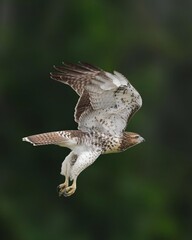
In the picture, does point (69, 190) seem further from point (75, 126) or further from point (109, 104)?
point (75, 126)

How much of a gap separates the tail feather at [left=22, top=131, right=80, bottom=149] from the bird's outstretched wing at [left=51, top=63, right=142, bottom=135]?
23 cm

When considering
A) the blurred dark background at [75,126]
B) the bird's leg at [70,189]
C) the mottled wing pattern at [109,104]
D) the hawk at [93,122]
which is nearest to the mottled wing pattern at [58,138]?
the hawk at [93,122]

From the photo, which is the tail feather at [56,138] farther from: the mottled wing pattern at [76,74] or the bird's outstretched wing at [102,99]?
the mottled wing pattern at [76,74]

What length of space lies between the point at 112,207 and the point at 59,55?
2515 millimetres

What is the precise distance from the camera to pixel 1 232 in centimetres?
2616

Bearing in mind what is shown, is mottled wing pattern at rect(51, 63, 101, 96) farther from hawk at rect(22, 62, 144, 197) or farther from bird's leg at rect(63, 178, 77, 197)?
bird's leg at rect(63, 178, 77, 197)

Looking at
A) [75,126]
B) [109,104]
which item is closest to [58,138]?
[109,104]

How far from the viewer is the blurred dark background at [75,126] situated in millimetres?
26906

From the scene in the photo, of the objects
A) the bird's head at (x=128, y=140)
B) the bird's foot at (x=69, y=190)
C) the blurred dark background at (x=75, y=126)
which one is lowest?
the blurred dark background at (x=75, y=126)

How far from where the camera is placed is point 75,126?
86.1 feet

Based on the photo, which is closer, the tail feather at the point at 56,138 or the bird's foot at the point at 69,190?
the tail feather at the point at 56,138

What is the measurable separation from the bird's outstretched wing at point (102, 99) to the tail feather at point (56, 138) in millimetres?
232

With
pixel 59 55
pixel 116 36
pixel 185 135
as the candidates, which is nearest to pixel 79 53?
pixel 59 55

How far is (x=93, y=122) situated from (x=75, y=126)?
9239mm
